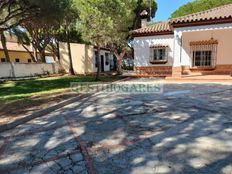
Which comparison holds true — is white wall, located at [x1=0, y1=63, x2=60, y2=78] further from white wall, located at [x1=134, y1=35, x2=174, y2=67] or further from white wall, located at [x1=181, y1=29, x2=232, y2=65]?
white wall, located at [x1=181, y1=29, x2=232, y2=65]

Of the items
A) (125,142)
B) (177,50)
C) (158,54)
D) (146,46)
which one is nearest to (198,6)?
(158,54)

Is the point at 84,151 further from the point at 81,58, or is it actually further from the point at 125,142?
the point at 81,58

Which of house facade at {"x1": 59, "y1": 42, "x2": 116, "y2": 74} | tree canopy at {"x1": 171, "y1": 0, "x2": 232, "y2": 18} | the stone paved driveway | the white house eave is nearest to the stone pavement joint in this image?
the stone paved driveway

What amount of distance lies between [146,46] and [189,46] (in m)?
3.34

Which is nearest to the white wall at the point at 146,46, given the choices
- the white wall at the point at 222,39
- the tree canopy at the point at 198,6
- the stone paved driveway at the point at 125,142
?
the white wall at the point at 222,39

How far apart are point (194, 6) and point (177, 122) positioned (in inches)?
809

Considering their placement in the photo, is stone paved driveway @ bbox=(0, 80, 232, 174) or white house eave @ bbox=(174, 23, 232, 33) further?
white house eave @ bbox=(174, 23, 232, 33)

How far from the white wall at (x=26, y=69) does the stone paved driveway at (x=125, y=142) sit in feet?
44.2

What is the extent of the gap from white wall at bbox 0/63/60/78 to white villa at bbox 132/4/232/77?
9.84m

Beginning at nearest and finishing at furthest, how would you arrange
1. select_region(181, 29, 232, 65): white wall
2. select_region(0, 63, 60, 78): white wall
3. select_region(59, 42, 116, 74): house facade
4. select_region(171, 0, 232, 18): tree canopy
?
select_region(181, 29, 232, 65): white wall
select_region(0, 63, 60, 78): white wall
select_region(171, 0, 232, 18): tree canopy
select_region(59, 42, 116, 74): house facade

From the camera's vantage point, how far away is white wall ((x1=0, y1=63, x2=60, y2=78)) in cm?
1741

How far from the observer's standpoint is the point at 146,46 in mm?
17312

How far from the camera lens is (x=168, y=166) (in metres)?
2.97

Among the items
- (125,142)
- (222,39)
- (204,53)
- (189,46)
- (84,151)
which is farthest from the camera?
(189,46)
